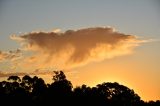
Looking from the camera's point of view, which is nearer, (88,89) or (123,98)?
(88,89)

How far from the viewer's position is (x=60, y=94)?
9788 centimetres

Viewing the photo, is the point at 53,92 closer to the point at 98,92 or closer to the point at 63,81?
the point at 63,81

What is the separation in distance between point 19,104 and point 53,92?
907 cm

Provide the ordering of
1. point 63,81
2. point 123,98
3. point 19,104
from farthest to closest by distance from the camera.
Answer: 1. point 123,98
2. point 63,81
3. point 19,104

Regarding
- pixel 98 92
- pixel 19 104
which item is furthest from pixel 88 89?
pixel 19 104

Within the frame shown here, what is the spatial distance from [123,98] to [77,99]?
24.3 metres

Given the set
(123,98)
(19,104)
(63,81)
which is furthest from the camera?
(123,98)

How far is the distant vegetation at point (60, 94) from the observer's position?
96.6 m

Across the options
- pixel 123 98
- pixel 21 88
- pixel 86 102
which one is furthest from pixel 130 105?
pixel 21 88

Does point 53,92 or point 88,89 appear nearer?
point 53,92

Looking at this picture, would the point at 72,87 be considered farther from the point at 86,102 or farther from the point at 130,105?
the point at 130,105

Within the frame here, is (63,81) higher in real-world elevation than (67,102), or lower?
higher

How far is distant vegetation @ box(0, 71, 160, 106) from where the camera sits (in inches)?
3802

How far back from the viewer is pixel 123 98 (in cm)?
11994
